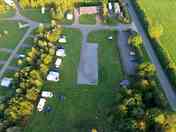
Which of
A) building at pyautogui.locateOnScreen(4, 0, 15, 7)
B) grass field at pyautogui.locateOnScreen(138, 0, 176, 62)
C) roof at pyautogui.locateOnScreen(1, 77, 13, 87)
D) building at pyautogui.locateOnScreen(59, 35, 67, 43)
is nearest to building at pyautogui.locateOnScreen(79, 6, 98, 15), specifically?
building at pyautogui.locateOnScreen(59, 35, 67, 43)

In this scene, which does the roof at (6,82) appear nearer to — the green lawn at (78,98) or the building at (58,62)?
the green lawn at (78,98)

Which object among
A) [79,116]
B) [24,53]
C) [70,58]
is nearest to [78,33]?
[70,58]

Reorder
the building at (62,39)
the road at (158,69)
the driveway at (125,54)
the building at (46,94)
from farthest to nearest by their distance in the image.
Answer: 1. the building at (62,39)
2. the driveway at (125,54)
3. the building at (46,94)
4. the road at (158,69)

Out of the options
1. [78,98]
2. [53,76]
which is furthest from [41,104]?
[53,76]

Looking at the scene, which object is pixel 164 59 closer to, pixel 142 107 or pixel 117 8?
pixel 142 107

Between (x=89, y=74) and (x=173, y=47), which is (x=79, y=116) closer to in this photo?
(x=89, y=74)

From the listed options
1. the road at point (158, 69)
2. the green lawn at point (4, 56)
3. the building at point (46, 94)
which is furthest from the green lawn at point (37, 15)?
the building at point (46, 94)
